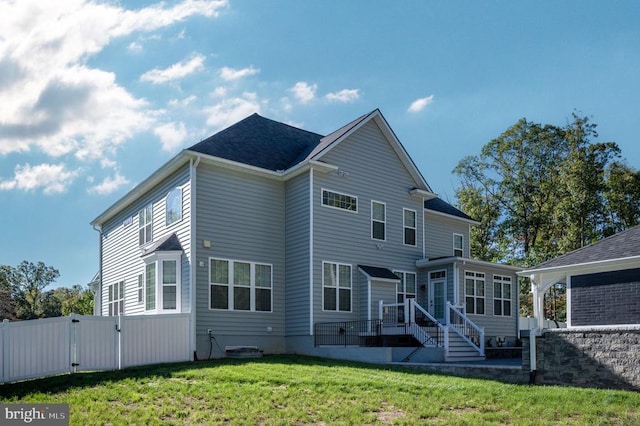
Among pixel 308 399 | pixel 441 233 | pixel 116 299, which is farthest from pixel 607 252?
pixel 116 299

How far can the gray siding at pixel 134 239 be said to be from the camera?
60.4 feet

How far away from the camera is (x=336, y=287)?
20.0 metres

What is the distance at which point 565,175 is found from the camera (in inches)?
1352

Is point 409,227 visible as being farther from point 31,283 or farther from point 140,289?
point 31,283

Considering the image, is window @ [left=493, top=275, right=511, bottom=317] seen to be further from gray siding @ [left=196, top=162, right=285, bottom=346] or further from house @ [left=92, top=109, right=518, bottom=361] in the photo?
gray siding @ [left=196, top=162, right=285, bottom=346]

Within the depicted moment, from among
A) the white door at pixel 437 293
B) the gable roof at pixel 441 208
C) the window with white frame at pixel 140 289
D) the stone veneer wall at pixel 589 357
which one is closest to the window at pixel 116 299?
the window with white frame at pixel 140 289

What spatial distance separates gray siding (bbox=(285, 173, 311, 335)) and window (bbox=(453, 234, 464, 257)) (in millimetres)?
8740

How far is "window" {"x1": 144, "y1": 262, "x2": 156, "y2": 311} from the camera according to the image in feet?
63.5

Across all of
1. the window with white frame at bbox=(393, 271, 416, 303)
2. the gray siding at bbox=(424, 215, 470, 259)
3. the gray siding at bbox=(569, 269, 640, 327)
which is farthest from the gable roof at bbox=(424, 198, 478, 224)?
the gray siding at bbox=(569, 269, 640, 327)

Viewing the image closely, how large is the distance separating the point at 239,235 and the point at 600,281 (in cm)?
1016

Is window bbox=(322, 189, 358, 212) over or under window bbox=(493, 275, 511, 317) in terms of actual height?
over

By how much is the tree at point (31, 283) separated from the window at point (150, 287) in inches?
1868

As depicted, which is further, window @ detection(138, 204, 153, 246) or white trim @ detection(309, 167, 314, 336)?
window @ detection(138, 204, 153, 246)

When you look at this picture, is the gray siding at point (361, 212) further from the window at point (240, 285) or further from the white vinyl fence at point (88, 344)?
the white vinyl fence at point (88, 344)
